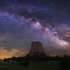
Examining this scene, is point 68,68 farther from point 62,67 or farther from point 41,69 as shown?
point 41,69

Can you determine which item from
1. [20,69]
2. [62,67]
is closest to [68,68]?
[62,67]

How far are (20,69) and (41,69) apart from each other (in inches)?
457

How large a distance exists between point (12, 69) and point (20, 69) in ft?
12.9

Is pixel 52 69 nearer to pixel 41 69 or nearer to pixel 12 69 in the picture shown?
pixel 41 69

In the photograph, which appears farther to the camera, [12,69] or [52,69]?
[52,69]

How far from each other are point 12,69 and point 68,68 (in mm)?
→ 23017

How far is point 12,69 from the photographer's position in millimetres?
90000

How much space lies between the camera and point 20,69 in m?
92.4

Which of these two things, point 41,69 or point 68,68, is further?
point 41,69

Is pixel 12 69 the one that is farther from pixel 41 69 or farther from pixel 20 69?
pixel 41 69

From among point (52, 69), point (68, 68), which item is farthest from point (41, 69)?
point (68, 68)

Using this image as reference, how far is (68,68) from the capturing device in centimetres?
9100

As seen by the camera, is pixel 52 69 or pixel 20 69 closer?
pixel 20 69

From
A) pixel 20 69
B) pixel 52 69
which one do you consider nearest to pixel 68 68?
pixel 52 69
